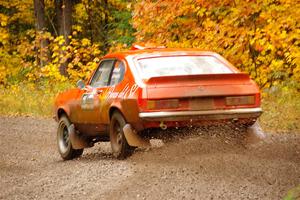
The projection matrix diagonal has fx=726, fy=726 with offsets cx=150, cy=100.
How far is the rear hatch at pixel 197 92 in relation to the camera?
925 cm

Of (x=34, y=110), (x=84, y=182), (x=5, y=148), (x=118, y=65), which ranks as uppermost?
(x=118, y=65)

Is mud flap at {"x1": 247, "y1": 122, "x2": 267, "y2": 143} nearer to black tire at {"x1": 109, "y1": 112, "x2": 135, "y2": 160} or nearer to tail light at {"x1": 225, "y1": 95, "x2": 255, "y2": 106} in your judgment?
tail light at {"x1": 225, "y1": 95, "x2": 255, "y2": 106}

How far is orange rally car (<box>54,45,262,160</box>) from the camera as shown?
927cm

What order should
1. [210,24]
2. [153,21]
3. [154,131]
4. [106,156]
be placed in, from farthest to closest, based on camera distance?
[153,21]
[210,24]
[106,156]
[154,131]

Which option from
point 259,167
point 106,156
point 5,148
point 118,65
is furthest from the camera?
point 5,148

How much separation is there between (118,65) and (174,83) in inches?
A: 60.6

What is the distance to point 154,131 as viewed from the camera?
9.70 m

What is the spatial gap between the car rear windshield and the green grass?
4306mm

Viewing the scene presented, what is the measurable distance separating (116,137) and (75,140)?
5.54 ft

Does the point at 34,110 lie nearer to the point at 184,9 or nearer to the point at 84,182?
the point at 184,9

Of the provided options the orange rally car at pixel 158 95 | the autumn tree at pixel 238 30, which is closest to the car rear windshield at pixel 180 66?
the orange rally car at pixel 158 95

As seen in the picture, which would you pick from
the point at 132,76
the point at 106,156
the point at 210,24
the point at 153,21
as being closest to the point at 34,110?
the point at 153,21

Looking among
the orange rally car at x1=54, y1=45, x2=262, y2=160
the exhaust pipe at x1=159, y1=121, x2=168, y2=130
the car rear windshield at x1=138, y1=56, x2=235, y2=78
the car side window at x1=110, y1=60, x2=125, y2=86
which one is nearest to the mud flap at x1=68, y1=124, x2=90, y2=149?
the orange rally car at x1=54, y1=45, x2=262, y2=160

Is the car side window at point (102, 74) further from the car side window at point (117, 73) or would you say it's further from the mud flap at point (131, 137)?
the mud flap at point (131, 137)
